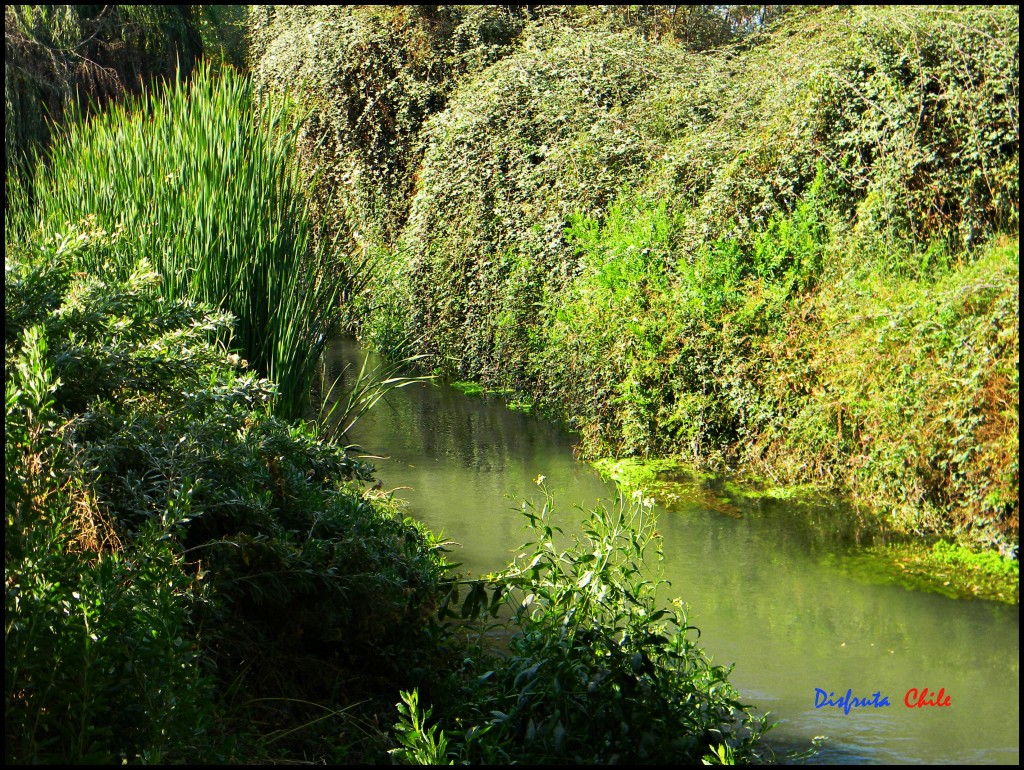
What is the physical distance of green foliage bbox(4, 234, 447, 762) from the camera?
2.15 m

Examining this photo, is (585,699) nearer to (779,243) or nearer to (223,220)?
(223,220)

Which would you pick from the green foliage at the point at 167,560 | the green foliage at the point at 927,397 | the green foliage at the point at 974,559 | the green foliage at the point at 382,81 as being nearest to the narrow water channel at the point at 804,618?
the green foliage at the point at 974,559

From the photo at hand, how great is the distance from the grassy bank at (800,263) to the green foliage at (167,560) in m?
2.63

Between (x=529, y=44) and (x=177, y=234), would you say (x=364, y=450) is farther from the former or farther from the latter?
(x=529, y=44)

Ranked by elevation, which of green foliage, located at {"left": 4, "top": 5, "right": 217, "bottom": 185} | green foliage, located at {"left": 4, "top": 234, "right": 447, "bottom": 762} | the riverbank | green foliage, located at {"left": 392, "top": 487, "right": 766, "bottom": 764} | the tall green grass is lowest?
the riverbank

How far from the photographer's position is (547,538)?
324cm

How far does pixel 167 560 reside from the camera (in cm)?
237

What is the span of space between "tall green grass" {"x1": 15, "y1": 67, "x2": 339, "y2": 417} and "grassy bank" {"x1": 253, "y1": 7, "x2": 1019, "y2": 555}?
83.9 inches

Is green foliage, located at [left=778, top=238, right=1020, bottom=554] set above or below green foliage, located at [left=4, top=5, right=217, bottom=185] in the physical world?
below

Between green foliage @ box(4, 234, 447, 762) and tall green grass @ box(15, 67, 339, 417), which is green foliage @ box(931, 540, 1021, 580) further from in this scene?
tall green grass @ box(15, 67, 339, 417)

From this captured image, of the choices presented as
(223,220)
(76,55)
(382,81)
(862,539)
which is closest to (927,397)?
(862,539)

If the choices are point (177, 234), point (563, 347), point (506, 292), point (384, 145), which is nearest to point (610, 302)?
point (563, 347)

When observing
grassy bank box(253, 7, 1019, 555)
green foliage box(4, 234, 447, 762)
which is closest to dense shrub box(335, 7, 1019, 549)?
grassy bank box(253, 7, 1019, 555)

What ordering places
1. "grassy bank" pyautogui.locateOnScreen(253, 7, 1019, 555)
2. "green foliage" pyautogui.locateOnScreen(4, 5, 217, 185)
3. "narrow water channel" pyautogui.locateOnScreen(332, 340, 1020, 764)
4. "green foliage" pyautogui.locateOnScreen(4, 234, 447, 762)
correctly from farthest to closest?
"green foliage" pyautogui.locateOnScreen(4, 5, 217, 185) → "grassy bank" pyautogui.locateOnScreen(253, 7, 1019, 555) → "narrow water channel" pyautogui.locateOnScreen(332, 340, 1020, 764) → "green foliage" pyautogui.locateOnScreen(4, 234, 447, 762)
